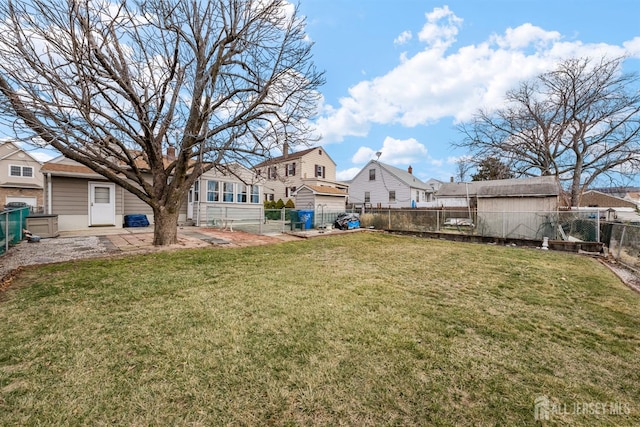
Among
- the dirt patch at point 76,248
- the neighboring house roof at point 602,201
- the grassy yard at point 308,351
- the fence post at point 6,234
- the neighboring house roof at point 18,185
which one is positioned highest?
the neighboring house roof at point 18,185

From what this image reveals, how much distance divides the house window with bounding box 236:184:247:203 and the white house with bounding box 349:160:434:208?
15732 mm

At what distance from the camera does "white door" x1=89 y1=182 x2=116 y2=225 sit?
11.8 m

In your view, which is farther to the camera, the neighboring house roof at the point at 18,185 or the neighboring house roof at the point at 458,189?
the neighboring house roof at the point at 18,185

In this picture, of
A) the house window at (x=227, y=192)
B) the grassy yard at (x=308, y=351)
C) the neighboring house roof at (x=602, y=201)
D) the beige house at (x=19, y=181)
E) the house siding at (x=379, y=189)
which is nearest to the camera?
the grassy yard at (x=308, y=351)

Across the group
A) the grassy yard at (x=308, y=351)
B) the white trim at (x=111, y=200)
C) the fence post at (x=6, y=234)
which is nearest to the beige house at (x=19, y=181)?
the white trim at (x=111, y=200)

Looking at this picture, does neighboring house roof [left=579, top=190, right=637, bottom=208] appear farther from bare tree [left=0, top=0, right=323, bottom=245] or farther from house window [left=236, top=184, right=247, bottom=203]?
bare tree [left=0, top=0, right=323, bottom=245]

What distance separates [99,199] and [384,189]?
88.2ft

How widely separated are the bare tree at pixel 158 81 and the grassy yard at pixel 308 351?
3213 mm

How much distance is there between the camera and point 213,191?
1505 cm

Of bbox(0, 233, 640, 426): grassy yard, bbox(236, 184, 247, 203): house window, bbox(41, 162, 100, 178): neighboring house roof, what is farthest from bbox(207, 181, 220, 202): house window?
bbox(0, 233, 640, 426): grassy yard

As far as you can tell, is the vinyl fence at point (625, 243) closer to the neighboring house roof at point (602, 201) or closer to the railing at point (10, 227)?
the railing at point (10, 227)

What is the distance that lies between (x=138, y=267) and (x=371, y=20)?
37.3ft

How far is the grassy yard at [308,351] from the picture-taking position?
186 cm

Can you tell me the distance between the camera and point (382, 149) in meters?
24.0
